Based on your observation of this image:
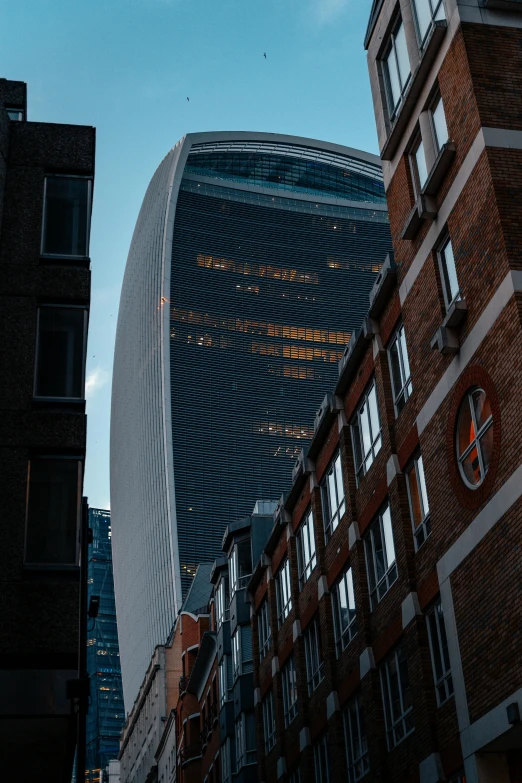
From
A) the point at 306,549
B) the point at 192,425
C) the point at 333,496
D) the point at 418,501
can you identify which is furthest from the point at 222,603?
the point at 192,425

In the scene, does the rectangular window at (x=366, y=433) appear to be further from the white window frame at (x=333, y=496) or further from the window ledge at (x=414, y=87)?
the window ledge at (x=414, y=87)

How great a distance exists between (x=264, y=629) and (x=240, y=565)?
22.5 feet

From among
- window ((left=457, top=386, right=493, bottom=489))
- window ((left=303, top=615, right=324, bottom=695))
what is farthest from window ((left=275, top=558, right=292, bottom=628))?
window ((left=457, top=386, right=493, bottom=489))

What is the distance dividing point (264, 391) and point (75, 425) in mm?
167449

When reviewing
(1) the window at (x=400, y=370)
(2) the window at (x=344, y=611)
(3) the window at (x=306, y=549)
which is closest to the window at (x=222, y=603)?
(3) the window at (x=306, y=549)

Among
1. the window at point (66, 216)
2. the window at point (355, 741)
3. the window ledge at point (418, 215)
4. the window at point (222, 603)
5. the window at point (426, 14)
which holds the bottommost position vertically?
the window at point (355, 741)

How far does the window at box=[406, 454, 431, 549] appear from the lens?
92.6 ft

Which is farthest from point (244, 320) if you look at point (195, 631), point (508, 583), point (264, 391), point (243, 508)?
point (508, 583)

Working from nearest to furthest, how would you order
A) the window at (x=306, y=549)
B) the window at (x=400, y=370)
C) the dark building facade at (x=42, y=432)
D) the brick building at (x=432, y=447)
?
the brick building at (x=432, y=447) < the dark building facade at (x=42, y=432) < the window at (x=400, y=370) < the window at (x=306, y=549)

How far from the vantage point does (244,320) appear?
199 metres

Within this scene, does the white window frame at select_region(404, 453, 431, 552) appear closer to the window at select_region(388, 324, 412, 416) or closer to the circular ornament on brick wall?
the window at select_region(388, 324, 412, 416)

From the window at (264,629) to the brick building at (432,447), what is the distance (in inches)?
350

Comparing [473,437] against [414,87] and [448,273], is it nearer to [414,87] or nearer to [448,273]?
[448,273]

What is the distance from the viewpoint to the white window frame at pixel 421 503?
1108 inches
